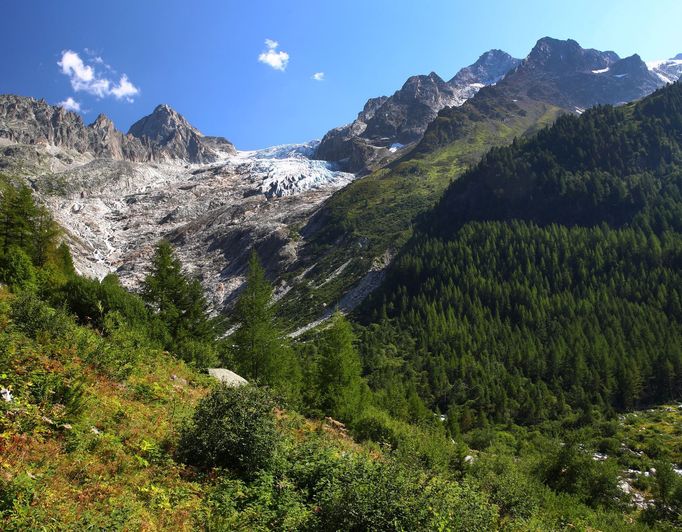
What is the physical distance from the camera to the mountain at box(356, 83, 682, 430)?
78688mm

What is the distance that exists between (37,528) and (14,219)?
42438mm

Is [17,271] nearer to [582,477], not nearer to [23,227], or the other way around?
[23,227]

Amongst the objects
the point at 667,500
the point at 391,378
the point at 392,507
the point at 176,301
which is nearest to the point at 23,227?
the point at 176,301

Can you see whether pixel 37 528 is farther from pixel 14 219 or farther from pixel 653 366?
pixel 653 366

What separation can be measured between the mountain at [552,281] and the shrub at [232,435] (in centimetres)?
6240

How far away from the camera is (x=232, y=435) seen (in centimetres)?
1148

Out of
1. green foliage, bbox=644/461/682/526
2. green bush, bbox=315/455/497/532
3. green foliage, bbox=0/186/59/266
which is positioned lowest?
green foliage, bbox=644/461/682/526

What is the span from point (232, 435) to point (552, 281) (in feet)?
404

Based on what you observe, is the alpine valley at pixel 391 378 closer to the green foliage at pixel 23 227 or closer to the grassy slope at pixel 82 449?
the grassy slope at pixel 82 449

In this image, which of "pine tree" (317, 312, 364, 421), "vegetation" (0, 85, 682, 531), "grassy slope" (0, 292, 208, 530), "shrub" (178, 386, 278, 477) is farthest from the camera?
"pine tree" (317, 312, 364, 421)

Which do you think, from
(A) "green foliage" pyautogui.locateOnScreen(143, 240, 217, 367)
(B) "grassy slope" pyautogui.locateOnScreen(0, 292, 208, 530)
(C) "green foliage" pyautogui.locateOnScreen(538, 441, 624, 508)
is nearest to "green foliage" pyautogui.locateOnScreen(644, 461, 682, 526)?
(C) "green foliage" pyautogui.locateOnScreen(538, 441, 624, 508)

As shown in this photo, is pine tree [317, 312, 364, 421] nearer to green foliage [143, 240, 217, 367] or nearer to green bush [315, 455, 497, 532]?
green foliage [143, 240, 217, 367]

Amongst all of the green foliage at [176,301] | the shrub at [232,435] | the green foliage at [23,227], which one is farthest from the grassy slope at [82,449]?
the green foliage at [23,227]

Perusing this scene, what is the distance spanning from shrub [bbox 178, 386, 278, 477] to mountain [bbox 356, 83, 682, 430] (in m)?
62.4
